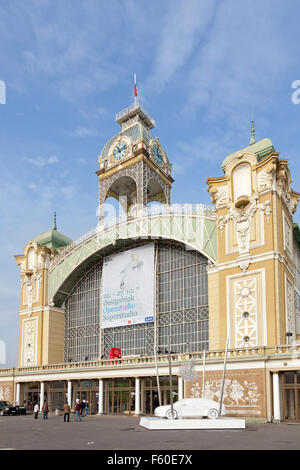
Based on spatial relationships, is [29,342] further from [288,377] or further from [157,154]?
[288,377]

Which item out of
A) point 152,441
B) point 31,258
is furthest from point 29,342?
point 152,441

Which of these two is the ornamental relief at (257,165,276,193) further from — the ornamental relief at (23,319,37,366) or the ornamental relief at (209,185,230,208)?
the ornamental relief at (23,319,37,366)

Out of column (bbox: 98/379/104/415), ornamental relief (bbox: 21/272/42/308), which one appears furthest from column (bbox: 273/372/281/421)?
ornamental relief (bbox: 21/272/42/308)

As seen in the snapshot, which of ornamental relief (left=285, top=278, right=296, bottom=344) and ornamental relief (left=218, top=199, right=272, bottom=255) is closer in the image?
ornamental relief (left=285, top=278, right=296, bottom=344)

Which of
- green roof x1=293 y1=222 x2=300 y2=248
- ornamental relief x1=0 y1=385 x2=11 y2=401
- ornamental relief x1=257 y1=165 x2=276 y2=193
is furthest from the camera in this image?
ornamental relief x1=0 y1=385 x2=11 y2=401

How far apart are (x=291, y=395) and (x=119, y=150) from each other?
1653 inches

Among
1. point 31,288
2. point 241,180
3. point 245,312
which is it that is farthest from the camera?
point 31,288

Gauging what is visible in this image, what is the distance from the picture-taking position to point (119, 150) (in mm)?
67062

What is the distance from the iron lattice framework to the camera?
49.5 metres

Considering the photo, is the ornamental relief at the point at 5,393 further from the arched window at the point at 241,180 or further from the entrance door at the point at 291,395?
the entrance door at the point at 291,395

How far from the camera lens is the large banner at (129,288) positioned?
54250 mm

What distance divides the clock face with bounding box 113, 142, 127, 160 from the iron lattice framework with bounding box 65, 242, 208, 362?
15636mm

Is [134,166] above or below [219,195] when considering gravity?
above

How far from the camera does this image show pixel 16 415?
4684cm
